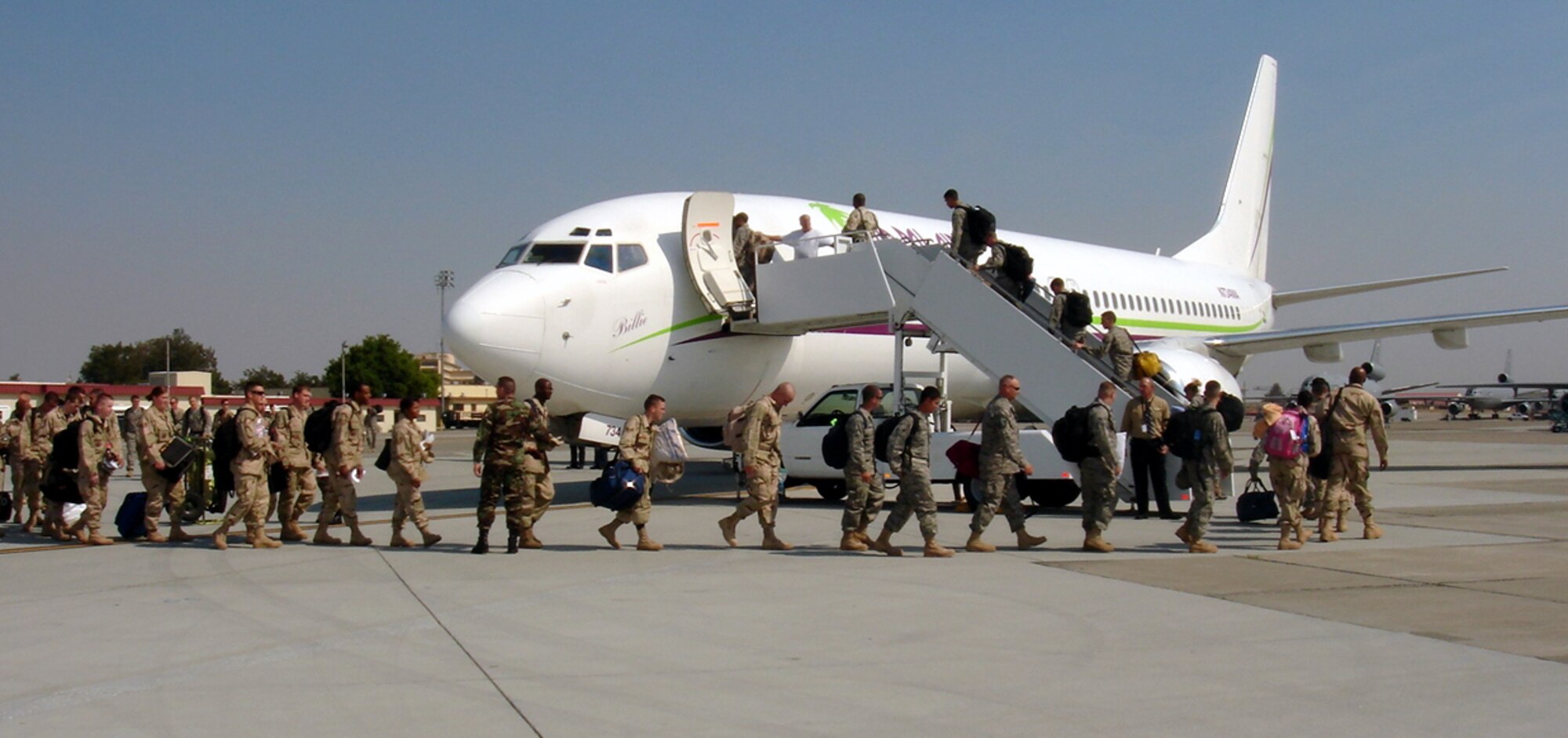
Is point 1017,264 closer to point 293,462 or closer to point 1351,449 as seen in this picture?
point 1351,449

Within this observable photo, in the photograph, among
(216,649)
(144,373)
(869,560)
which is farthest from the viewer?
(144,373)

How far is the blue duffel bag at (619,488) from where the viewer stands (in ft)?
37.0

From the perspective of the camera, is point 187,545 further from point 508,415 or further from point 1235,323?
point 1235,323

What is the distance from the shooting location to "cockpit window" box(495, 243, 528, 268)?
53.4 feet

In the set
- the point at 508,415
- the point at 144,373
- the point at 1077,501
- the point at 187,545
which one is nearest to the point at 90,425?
the point at 187,545

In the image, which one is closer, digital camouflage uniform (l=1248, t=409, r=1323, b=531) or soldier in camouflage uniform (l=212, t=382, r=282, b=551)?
digital camouflage uniform (l=1248, t=409, r=1323, b=531)

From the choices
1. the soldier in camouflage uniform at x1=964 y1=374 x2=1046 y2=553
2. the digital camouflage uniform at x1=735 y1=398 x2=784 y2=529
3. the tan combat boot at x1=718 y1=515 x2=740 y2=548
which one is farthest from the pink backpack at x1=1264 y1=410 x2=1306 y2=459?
the tan combat boot at x1=718 y1=515 x2=740 y2=548

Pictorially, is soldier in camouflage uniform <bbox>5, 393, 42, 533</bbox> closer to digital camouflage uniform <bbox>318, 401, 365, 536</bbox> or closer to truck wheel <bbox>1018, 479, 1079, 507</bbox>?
digital camouflage uniform <bbox>318, 401, 365, 536</bbox>

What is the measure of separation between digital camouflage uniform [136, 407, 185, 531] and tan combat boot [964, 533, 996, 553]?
25.0 ft

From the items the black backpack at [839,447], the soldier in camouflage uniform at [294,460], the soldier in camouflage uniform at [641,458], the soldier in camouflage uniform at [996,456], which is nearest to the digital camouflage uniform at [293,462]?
the soldier in camouflage uniform at [294,460]

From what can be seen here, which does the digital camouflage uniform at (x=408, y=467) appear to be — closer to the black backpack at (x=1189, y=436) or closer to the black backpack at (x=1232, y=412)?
the black backpack at (x=1189, y=436)

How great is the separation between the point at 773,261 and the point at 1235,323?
16.8 meters

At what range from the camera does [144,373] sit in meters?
122

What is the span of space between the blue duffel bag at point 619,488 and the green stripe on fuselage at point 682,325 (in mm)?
4758
